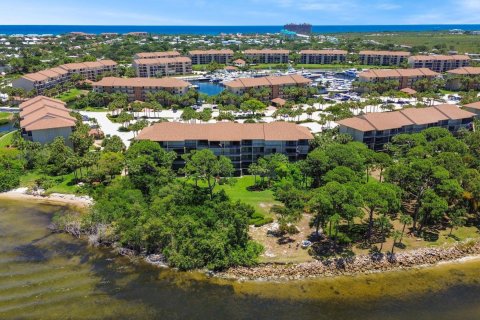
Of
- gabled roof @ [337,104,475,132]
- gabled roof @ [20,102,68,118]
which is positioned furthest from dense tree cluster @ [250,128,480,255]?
gabled roof @ [20,102,68,118]

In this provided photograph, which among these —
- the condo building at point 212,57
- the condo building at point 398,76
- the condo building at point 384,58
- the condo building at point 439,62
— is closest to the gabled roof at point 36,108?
the condo building at point 398,76

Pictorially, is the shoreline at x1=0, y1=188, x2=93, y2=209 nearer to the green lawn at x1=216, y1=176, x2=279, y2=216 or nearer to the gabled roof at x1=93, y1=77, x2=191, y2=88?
the green lawn at x1=216, y1=176, x2=279, y2=216

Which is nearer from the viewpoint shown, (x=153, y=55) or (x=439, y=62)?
(x=439, y=62)

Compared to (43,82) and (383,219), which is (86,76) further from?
(383,219)

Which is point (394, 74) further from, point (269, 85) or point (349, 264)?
point (349, 264)

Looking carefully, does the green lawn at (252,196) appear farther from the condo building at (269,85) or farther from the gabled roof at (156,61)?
the gabled roof at (156,61)

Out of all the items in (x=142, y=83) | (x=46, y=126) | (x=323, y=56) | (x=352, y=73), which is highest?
(x=323, y=56)

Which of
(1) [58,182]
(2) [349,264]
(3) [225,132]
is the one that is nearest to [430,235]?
(2) [349,264]
